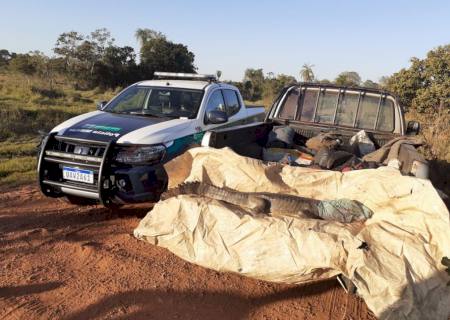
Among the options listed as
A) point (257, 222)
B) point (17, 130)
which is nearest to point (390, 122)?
point (257, 222)

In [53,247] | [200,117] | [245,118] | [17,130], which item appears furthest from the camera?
[17,130]

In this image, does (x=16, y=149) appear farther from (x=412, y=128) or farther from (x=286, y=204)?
(x=412, y=128)

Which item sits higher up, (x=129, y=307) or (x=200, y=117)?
(x=200, y=117)

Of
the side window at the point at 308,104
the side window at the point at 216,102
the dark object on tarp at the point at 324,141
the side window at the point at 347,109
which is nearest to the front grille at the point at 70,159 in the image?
the side window at the point at 216,102

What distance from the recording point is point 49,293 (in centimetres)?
362

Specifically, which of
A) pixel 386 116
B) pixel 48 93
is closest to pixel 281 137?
pixel 386 116

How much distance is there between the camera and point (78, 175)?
5020 mm

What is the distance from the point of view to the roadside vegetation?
9.70m

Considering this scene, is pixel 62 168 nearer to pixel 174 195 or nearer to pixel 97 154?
pixel 97 154

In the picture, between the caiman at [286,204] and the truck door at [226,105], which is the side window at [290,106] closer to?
the truck door at [226,105]

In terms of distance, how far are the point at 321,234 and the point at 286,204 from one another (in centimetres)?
67

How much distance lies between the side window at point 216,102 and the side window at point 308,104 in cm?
142

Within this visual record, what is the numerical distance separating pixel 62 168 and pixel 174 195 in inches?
70.8

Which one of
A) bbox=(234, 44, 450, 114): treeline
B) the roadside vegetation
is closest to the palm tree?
the roadside vegetation
